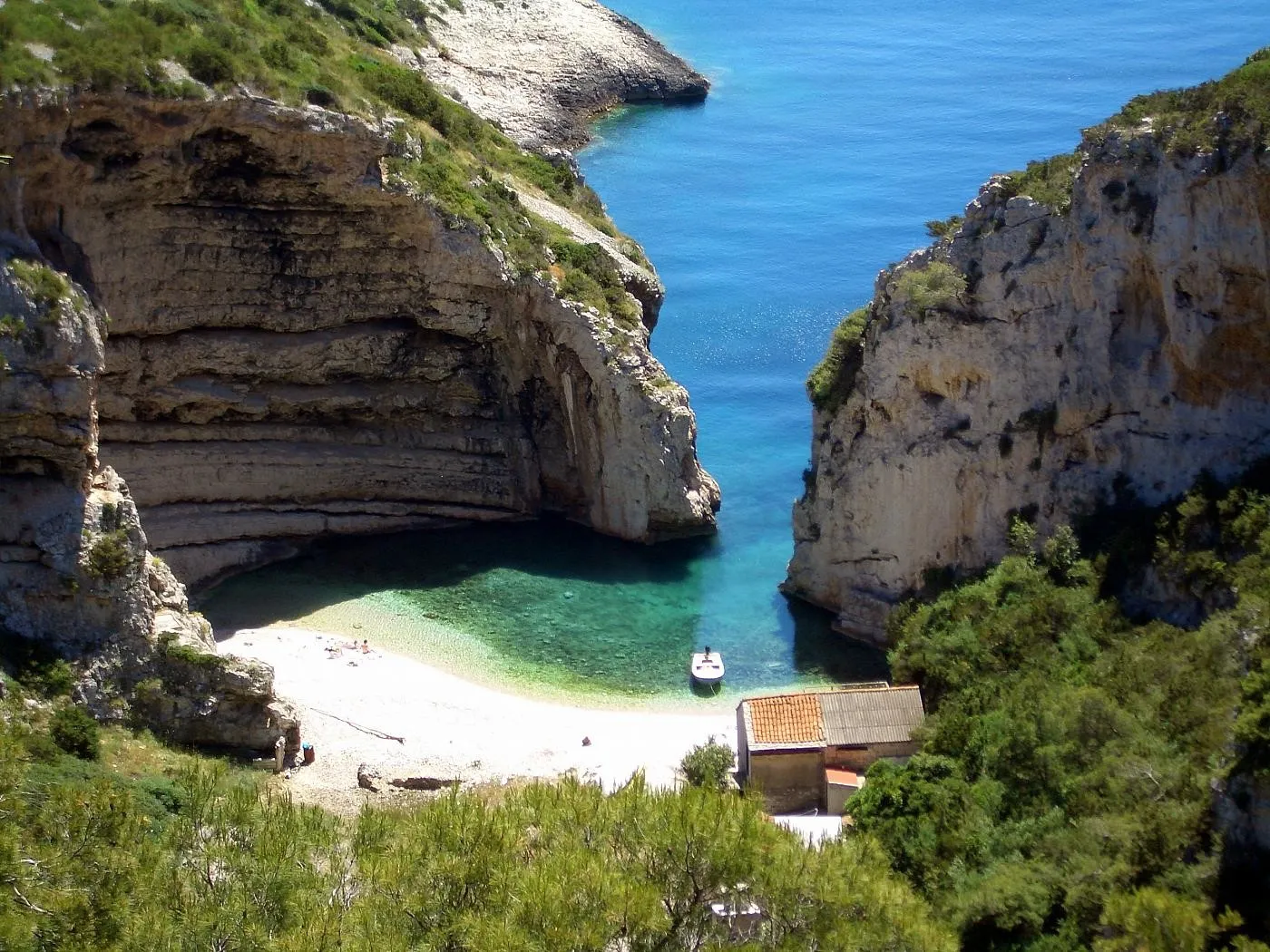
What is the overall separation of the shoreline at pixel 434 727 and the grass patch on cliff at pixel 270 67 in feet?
33.6

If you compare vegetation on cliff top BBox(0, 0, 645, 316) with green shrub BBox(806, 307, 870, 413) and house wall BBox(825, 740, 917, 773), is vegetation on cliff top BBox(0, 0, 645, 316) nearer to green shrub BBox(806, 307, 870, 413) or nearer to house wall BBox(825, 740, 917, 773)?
green shrub BBox(806, 307, 870, 413)

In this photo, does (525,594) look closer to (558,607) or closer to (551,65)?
(558,607)

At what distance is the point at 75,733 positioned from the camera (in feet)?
79.4

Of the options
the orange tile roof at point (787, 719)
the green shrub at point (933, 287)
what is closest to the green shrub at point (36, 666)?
the orange tile roof at point (787, 719)

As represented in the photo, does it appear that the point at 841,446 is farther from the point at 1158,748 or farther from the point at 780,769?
the point at 1158,748

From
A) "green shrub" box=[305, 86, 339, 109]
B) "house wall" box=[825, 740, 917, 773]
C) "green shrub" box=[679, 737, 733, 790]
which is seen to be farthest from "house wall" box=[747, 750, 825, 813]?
"green shrub" box=[305, 86, 339, 109]

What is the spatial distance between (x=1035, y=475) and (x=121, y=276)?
1852 centimetres

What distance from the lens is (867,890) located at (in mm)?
16156

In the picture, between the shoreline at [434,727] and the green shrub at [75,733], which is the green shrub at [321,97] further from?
the green shrub at [75,733]

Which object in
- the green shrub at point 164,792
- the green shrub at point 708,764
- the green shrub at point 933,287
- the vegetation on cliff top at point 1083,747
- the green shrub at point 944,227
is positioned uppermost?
the green shrub at point 944,227

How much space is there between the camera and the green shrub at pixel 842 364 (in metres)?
33.3

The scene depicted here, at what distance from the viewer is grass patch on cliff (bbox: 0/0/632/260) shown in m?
29.6

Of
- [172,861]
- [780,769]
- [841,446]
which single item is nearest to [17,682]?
[172,861]

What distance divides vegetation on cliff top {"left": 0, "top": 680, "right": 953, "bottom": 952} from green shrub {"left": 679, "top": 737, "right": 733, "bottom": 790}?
8732 mm
